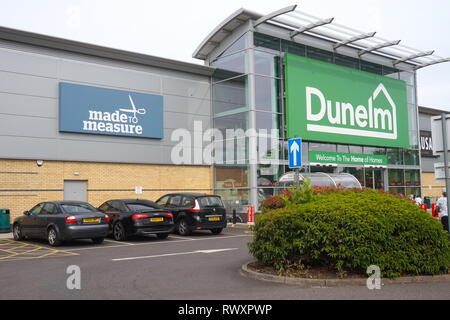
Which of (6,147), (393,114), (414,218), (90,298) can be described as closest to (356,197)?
(414,218)

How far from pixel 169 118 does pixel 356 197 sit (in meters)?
16.2

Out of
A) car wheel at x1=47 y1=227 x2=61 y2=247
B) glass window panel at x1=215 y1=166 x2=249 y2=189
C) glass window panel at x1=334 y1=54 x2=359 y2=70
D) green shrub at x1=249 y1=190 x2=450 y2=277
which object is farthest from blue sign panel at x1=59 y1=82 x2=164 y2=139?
green shrub at x1=249 y1=190 x2=450 y2=277

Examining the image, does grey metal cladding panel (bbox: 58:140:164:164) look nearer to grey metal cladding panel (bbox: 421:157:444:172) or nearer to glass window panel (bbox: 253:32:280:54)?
glass window panel (bbox: 253:32:280:54)

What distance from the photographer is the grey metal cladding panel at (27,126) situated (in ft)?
63.5

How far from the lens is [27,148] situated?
19766 millimetres

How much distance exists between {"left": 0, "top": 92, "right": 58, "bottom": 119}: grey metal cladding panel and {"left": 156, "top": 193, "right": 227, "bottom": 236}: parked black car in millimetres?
6846

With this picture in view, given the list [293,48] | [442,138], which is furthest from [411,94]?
[442,138]

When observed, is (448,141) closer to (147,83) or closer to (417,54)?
(147,83)

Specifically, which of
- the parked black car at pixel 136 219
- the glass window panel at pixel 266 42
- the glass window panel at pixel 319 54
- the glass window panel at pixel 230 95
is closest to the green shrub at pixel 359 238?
the parked black car at pixel 136 219

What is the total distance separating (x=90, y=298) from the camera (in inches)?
279

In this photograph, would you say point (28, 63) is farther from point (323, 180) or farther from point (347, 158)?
point (347, 158)

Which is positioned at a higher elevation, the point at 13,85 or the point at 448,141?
the point at 13,85

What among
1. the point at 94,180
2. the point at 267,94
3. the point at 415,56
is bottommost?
the point at 94,180

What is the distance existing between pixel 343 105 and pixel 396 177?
6.51m
